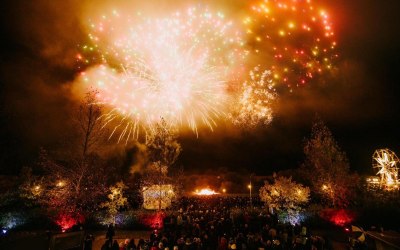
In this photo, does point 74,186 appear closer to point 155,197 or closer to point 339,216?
point 155,197

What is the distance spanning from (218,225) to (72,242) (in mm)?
8569

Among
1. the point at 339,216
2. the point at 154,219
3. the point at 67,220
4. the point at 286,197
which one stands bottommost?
the point at 154,219

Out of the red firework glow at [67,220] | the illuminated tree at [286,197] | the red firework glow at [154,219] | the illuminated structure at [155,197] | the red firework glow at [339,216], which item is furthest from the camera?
the illuminated structure at [155,197]

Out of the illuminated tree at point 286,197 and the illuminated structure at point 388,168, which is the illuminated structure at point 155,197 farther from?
the illuminated structure at point 388,168

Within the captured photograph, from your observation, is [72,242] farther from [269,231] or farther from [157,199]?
[157,199]

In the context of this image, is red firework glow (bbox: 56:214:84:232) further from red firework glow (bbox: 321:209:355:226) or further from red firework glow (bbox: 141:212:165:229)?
red firework glow (bbox: 321:209:355:226)

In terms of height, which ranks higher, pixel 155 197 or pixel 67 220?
pixel 155 197

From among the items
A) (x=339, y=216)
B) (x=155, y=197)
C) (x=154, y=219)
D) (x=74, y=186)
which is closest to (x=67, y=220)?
(x=74, y=186)

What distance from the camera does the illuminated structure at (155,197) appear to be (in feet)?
91.9

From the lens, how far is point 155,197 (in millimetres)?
27953

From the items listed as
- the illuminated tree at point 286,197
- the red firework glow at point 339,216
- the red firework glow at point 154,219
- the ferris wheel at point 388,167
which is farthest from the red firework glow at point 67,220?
the ferris wheel at point 388,167

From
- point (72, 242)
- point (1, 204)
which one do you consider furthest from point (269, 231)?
point (1, 204)

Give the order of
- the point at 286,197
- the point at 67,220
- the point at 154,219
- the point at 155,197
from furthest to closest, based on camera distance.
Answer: the point at 155,197, the point at 286,197, the point at 154,219, the point at 67,220

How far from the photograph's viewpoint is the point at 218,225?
726 inches
